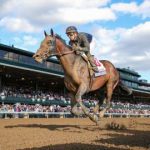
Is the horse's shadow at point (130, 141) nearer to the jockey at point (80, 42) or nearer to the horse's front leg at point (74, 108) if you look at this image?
the horse's front leg at point (74, 108)

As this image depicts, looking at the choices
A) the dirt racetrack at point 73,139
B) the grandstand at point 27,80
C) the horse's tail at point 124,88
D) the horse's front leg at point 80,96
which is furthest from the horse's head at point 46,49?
the grandstand at point 27,80

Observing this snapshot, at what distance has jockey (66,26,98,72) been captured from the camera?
40.3ft

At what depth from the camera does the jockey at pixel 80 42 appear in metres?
12.3

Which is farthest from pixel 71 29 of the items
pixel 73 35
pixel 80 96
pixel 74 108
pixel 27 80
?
pixel 27 80

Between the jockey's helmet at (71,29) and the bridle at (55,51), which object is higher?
the jockey's helmet at (71,29)

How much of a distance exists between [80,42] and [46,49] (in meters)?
1.09

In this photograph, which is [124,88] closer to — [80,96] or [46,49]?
[80,96]

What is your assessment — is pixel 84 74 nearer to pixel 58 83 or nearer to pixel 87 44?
pixel 87 44

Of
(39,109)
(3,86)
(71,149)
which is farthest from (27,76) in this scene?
(71,149)

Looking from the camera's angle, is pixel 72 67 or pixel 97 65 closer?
pixel 72 67

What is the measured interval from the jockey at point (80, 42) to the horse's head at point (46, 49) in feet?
1.80

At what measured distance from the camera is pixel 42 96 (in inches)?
1673

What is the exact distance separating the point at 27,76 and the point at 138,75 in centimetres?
6834

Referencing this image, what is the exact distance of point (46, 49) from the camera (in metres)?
12.1
